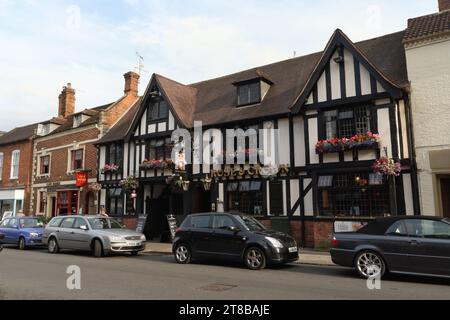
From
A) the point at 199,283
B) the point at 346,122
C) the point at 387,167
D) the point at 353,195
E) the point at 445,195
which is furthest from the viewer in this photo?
the point at 346,122

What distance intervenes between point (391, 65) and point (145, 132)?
489 inches

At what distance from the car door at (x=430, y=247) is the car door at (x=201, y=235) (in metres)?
5.43

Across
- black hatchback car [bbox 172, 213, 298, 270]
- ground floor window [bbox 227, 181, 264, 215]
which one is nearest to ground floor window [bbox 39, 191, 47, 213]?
ground floor window [bbox 227, 181, 264, 215]

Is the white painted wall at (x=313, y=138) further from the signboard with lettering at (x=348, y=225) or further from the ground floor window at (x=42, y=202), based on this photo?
the ground floor window at (x=42, y=202)

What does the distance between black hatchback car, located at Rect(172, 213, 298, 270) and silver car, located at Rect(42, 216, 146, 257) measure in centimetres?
236

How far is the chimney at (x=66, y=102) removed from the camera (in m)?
30.8

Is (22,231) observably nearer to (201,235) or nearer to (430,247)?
(201,235)

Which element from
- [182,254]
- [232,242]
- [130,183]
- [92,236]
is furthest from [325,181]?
[130,183]

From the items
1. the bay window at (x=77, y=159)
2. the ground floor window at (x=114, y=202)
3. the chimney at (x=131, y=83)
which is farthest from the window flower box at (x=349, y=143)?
the bay window at (x=77, y=159)

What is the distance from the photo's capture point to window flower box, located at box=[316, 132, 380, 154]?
45.8ft

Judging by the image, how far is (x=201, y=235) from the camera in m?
11.8

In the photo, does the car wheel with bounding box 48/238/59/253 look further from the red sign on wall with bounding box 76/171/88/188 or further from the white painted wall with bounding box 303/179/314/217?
the white painted wall with bounding box 303/179/314/217

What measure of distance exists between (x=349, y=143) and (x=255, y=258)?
20.3 ft

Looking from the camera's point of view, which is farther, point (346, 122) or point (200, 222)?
point (346, 122)
